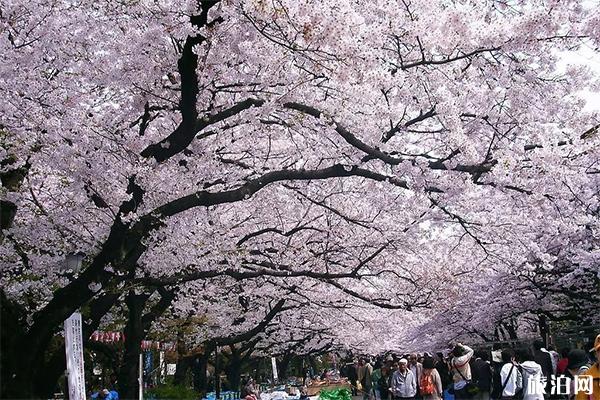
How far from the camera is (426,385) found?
10750mm

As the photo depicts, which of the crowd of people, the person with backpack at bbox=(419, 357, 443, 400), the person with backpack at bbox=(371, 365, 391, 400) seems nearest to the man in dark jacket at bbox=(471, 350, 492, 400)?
the crowd of people

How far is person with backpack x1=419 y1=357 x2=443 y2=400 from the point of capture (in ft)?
35.1

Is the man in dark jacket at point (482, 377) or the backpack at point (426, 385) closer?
the man in dark jacket at point (482, 377)

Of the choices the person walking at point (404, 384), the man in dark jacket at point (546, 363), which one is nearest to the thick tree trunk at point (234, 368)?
the person walking at point (404, 384)

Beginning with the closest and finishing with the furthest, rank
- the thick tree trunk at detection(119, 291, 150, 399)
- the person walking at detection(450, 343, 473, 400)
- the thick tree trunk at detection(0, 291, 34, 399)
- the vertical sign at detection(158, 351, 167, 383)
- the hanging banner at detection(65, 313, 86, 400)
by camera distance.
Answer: the thick tree trunk at detection(0, 291, 34, 399), the hanging banner at detection(65, 313, 86, 400), the person walking at detection(450, 343, 473, 400), the thick tree trunk at detection(119, 291, 150, 399), the vertical sign at detection(158, 351, 167, 383)

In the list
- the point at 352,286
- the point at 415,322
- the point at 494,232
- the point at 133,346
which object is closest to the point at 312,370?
the point at 415,322

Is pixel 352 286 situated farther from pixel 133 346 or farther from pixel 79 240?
pixel 79 240

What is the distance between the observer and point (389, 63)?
7.14 meters

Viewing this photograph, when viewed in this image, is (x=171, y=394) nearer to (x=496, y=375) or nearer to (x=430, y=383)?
(x=430, y=383)

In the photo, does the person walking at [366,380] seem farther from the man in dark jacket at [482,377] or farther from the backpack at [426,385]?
the man in dark jacket at [482,377]

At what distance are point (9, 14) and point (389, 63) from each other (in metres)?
4.50

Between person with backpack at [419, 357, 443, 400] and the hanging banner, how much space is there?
17.0 ft

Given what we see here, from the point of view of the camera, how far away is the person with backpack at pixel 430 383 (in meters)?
10.7

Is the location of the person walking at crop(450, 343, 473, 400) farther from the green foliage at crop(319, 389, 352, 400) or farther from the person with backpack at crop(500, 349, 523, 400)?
the green foliage at crop(319, 389, 352, 400)
